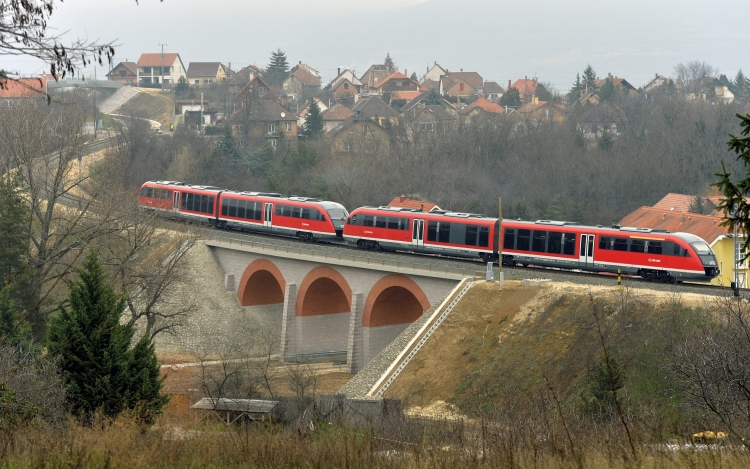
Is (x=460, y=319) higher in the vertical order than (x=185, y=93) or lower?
lower

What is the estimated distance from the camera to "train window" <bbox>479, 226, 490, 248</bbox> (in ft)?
111

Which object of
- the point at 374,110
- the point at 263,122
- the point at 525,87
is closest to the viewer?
the point at 263,122

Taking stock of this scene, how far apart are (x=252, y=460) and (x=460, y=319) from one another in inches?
708

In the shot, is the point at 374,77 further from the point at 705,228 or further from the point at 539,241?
the point at 539,241

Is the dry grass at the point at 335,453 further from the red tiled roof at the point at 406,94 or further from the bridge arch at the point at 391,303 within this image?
the red tiled roof at the point at 406,94

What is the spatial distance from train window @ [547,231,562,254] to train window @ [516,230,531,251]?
95cm

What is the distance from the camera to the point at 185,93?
121875mm

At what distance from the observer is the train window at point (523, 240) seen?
3265 centimetres

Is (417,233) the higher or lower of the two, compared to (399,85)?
lower

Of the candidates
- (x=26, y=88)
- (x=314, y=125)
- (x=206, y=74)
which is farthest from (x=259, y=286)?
(x=206, y=74)


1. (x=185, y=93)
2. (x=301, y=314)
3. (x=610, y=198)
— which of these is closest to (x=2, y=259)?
(x=301, y=314)

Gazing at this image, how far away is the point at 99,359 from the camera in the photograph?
18.8m

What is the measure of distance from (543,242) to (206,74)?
120897 millimetres

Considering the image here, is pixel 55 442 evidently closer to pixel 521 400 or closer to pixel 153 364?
pixel 153 364
